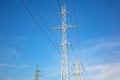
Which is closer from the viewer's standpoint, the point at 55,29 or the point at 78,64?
the point at 55,29

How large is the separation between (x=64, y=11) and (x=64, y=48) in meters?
6.58

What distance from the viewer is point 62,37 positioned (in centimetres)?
3678

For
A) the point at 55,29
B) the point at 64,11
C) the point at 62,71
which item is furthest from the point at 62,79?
the point at 64,11

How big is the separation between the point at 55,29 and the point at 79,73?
984 inches

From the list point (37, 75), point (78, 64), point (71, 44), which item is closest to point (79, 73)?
point (78, 64)

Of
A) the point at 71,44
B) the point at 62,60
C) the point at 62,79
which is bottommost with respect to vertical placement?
the point at 62,79

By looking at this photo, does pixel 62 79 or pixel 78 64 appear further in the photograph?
pixel 78 64

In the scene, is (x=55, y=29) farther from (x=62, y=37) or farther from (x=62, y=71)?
(x=62, y=71)

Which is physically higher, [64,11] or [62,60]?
[64,11]

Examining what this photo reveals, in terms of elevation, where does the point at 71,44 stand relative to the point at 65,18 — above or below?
below

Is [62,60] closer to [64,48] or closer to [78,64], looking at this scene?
[64,48]

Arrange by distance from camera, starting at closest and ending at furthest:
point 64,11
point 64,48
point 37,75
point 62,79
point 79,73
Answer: point 62,79
point 64,48
point 64,11
point 79,73
point 37,75

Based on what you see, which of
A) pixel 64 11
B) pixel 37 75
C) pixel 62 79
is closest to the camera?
pixel 62 79

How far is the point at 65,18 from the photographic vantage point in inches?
1492
